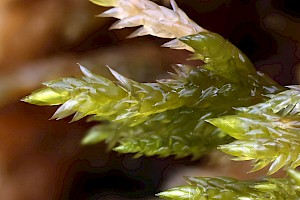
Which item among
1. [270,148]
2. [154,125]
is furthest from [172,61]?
[270,148]

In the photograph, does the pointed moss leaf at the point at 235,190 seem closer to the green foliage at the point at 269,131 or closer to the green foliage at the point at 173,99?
the green foliage at the point at 269,131

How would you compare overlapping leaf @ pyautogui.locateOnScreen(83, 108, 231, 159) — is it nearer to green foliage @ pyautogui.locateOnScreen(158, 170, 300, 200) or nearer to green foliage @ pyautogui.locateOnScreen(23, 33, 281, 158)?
green foliage @ pyautogui.locateOnScreen(23, 33, 281, 158)

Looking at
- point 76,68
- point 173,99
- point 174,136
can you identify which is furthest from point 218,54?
point 76,68

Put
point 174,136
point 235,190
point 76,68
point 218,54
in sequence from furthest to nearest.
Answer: point 76,68 → point 174,136 → point 218,54 → point 235,190

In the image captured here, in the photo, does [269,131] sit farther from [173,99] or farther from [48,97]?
[48,97]

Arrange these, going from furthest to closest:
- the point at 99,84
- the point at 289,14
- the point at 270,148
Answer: the point at 289,14 < the point at 99,84 < the point at 270,148

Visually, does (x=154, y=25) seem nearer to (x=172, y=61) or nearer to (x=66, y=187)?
(x=172, y=61)

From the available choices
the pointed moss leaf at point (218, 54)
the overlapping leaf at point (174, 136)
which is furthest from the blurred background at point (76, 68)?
the pointed moss leaf at point (218, 54)
